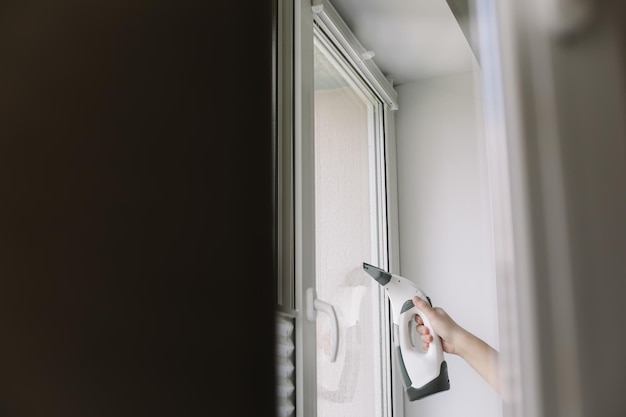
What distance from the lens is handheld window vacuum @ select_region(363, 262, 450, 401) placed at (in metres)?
→ 0.83

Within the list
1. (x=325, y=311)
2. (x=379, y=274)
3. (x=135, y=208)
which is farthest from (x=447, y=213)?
(x=135, y=208)

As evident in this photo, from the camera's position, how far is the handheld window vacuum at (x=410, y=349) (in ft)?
2.73

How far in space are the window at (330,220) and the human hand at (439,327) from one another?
→ 71 millimetres

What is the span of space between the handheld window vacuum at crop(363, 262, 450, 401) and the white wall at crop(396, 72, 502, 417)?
0.6 inches

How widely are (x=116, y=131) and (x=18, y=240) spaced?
16 cm

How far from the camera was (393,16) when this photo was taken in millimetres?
996

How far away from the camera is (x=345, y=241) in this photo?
101cm

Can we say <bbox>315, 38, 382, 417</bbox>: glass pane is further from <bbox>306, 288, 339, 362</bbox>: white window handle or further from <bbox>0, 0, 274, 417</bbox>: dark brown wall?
<bbox>0, 0, 274, 417</bbox>: dark brown wall

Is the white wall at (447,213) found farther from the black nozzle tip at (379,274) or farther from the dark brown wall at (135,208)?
the dark brown wall at (135,208)

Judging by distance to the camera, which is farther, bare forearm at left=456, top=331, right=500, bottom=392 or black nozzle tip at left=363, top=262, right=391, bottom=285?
black nozzle tip at left=363, top=262, right=391, bottom=285

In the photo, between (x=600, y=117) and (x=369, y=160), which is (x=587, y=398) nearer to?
(x=600, y=117)

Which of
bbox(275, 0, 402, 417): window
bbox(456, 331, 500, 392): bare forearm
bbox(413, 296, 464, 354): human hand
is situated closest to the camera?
bbox(456, 331, 500, 392): bare forearm

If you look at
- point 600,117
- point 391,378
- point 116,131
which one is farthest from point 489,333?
point 116,131

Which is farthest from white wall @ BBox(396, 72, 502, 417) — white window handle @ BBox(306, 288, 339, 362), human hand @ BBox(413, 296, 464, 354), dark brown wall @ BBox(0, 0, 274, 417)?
dark brown wall @ BBox(0, 0, 274, 417)
